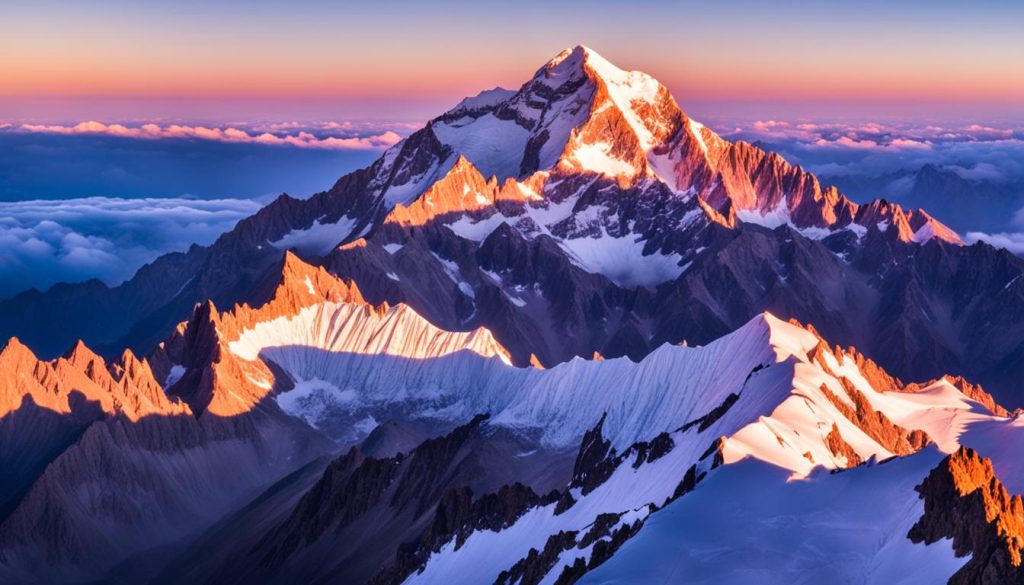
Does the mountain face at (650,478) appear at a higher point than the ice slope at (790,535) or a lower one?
lower

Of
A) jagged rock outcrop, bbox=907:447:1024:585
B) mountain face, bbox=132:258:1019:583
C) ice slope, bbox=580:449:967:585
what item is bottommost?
mountain face, bbox=132:258:1019:583

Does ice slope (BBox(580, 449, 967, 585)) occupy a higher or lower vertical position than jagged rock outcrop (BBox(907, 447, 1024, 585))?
lower

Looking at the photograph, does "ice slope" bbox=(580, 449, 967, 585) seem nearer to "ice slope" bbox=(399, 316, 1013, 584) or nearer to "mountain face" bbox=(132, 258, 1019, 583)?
"ice slope" bbox=(399, 316, 1013, 584)

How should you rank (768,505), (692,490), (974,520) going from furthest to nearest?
1. (692,490)
2. (768,505)
3. (974,520)

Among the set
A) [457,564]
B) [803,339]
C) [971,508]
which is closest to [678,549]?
[971,508]

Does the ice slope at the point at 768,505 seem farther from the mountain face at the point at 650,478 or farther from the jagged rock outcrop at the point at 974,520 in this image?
the jagged rock outcrop at the point at 974,520

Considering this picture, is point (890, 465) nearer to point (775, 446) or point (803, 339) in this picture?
point (775, 446)

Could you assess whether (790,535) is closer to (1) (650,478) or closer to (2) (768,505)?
(2) (768,505)

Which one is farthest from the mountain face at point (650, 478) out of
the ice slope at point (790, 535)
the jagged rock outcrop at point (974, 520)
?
the jagged rock outcrop at point (974, 520)

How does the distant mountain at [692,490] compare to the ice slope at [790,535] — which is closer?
the ice slope at [790,535]

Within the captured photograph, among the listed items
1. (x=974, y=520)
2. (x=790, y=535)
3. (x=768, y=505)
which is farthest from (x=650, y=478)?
(x=974, y=520)

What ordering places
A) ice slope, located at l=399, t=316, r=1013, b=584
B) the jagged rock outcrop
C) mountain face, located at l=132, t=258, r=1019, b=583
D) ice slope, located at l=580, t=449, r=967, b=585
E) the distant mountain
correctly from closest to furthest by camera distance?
the jagged rock outcrop, ice slope, located at l=580, t=449, r=967, b=585, ice slope, located at l=399, t=316, r=1013, b=584, the distant mountain, mountain face, located at l=132, t=258, r=1019, b=583

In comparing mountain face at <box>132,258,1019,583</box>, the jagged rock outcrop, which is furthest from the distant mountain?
mountain face at <box>132,258,1019,583</box>
